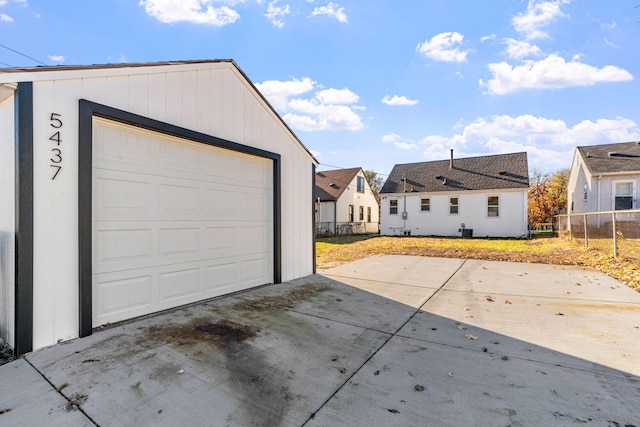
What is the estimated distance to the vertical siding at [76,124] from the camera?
301 cm

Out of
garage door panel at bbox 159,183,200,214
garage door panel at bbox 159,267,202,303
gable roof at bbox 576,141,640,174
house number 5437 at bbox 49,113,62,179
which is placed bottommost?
garage door panel at bbox 159,267,202,303

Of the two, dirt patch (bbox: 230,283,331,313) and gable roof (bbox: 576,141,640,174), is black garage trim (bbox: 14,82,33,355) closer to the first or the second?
dirt patch (bbox: 230,283,331,313)

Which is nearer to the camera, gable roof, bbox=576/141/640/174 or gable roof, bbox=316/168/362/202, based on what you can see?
gable roof, bbox=576/141/640/174

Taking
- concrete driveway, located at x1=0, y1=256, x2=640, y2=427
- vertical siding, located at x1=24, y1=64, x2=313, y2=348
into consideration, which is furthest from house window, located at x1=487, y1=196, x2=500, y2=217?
vertical siding, located at x1=24, y1=64, x2=313, y2=348

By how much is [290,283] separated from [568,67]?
12.1m

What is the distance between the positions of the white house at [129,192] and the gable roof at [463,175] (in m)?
16.8

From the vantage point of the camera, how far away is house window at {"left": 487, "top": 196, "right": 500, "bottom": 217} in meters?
18.3

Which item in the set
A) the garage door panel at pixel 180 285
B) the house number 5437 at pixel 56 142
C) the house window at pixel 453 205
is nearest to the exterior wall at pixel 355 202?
the house window at pixel 453 205

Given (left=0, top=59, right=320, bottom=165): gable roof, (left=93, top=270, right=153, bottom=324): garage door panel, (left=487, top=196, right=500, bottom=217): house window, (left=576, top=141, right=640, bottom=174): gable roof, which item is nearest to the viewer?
(left=0, top=59, right=320, bottom=165): gable roof

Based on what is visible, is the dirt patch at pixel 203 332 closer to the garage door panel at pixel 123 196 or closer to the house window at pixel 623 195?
the garage door panel at pixel 123 196

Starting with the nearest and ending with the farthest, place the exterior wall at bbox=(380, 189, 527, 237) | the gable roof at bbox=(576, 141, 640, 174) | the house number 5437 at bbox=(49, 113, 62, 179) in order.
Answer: the house number 5437 at bbox=(49, 113, 62, 179), the gable roof at bbox=(576, 141, 640, 174), the exterior wall at bbox=(380, 189, 527, 237)

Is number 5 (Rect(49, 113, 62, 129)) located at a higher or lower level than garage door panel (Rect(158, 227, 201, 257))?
higher

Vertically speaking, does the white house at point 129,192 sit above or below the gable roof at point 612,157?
below

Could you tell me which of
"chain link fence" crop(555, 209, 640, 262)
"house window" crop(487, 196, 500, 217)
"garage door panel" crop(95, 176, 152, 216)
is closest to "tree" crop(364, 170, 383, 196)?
"house window" crop(487, 196, 500, 217)
